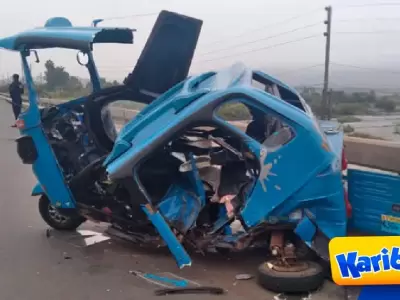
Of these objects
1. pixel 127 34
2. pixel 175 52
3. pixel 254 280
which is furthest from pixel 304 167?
pixel 127 34

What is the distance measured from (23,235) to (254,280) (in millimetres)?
3032

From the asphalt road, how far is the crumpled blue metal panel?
2.60 feet

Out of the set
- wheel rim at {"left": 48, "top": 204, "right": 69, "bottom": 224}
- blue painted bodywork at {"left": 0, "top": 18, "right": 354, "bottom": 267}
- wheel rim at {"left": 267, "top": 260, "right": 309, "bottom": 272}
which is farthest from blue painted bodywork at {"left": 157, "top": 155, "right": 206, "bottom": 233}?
wheel rim at {"left": 48, "top": 204, "right": 69, "bottom": 224}

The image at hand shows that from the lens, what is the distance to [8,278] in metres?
5.20

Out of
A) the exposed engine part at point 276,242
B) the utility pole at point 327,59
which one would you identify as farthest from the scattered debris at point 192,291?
the utility pole at point 327,59

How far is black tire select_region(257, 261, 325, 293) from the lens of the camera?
4.59 meters

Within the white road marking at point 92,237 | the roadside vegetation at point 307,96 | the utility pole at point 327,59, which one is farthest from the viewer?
the utility pole at point 327,59

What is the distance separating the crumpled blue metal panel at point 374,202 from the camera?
16.6ft

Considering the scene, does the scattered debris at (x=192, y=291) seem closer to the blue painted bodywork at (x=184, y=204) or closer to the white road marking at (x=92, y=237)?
the blue painted bodywork at (x=184, y=204)

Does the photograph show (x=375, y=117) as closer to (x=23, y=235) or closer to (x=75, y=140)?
(x=75, y=140)

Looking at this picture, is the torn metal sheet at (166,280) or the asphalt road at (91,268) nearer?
the asphalt road at (91,268)

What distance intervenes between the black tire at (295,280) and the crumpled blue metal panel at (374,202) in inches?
33.0

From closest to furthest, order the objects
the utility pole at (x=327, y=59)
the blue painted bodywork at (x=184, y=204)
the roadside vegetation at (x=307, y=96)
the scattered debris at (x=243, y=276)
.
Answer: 1. the scattered debris at (x=243, y=276)
2. the blue painted bodywork at (x=184, y=204)
3. the roadside vegetation at (x=307, y=96)
4. the utility pole at (x=327, y=59)

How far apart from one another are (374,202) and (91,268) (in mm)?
2756
